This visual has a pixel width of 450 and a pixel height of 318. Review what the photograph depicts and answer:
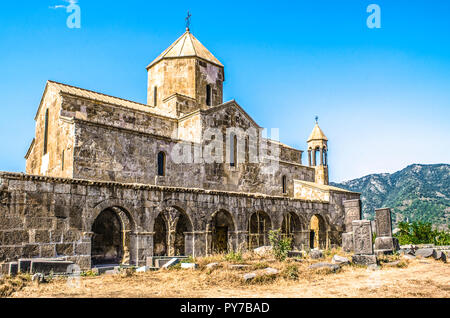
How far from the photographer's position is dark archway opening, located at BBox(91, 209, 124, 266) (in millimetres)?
14148

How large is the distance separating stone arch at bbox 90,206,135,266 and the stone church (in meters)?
0.04

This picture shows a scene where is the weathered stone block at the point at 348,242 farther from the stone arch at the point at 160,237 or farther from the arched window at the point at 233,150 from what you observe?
the stone arch at the point at 160,237

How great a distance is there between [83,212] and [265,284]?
5486mm

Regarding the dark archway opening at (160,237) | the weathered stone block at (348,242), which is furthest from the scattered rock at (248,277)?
the dark archway opening at (160,237)

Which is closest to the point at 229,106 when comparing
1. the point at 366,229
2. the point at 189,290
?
the point at 366,229

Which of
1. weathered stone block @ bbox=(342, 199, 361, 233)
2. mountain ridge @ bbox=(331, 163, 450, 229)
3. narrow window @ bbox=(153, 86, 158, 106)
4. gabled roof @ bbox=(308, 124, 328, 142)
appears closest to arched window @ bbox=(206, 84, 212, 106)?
narrow window @ bbox=(153, 86, 158, 106)

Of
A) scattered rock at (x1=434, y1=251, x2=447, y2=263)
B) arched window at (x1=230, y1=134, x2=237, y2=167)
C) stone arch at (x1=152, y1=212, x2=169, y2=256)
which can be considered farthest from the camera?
arched window at (x1=230, y1=134, x2=237, y2=167)

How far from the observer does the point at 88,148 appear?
13.7 meters

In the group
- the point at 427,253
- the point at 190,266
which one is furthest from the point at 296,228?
the point at 190,266

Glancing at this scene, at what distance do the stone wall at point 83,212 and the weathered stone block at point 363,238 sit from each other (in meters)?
4.89

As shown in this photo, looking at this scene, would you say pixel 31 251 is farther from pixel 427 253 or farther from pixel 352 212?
pixel 352 212

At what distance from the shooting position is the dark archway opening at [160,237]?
15469 mm

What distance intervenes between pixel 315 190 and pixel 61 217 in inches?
564

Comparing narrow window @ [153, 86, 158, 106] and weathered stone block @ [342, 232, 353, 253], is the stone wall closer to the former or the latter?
weathered stone block @ [342, 232, 353, 253]
